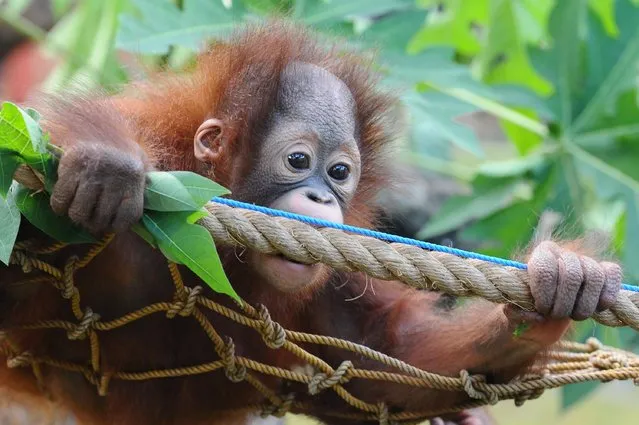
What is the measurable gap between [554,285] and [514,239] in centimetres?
199

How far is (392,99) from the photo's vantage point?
10.4 feet

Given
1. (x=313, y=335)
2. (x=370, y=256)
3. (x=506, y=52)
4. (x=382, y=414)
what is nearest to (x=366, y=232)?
(x=370, y=256)

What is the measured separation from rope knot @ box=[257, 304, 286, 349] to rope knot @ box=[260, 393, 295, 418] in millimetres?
448

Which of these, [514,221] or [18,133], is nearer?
[18,133]

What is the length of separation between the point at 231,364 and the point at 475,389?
25.9 inches

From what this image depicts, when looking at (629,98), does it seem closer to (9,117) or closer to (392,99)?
(392,99)

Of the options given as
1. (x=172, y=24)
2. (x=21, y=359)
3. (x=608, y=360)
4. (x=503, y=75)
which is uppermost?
(x=503, y=75)

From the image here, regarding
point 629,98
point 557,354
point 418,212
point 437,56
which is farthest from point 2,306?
point 418,212

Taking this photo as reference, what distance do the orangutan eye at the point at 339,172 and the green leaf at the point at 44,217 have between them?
2.89 ft

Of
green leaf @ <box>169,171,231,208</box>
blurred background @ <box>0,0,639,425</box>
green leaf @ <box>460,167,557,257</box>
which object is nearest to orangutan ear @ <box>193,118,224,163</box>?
blurred background @ <box>0,0,639,425</box>

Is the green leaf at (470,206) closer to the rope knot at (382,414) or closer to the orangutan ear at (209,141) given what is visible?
the rope knot at (382,414)

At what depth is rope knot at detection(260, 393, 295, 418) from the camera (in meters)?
2.72

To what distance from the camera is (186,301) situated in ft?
7.54

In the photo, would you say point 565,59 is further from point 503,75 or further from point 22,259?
point 22,259
